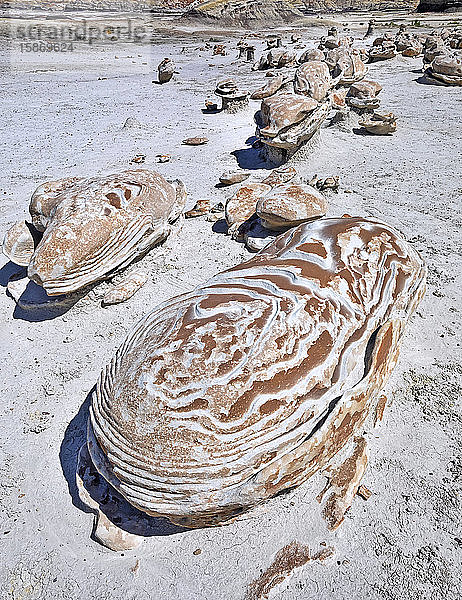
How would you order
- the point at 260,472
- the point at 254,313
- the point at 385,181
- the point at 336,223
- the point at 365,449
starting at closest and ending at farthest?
the point at 260,472, the point at 254,313, the point at 365,449, the point at 336,223, the point at 385,181

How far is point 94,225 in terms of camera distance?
4.38 metres

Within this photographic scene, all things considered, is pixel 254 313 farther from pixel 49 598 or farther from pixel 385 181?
pixel 385 181

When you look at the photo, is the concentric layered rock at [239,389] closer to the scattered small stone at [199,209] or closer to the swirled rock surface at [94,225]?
the swirled rock surface at [94,225]

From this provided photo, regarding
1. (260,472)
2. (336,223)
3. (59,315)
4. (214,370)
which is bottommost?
(59,315)

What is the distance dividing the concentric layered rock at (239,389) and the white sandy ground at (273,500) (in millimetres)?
333

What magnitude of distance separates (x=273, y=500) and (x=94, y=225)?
300 centimetres

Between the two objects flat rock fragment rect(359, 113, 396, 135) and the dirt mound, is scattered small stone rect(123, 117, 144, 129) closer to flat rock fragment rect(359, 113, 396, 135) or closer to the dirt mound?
flat rock fragment rect(359, 113, 396, 135)

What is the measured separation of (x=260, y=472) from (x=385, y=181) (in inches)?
218

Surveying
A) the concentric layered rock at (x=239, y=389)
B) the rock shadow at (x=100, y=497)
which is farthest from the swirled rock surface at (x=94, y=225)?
the concentric layered rock at (x=239, y=389)

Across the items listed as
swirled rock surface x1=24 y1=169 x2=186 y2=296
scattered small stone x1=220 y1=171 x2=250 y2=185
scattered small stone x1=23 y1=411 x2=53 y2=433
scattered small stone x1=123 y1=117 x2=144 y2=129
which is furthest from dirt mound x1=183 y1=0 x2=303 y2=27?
scattered small stone x1=23 y1=411 x2=53 y2=433

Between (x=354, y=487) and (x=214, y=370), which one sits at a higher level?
(x=214, y=370)

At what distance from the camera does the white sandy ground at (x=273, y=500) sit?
7.91 ft

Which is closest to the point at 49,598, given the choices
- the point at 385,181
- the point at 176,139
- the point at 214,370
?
the point at 214,370

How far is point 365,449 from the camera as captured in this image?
2.88 metres
